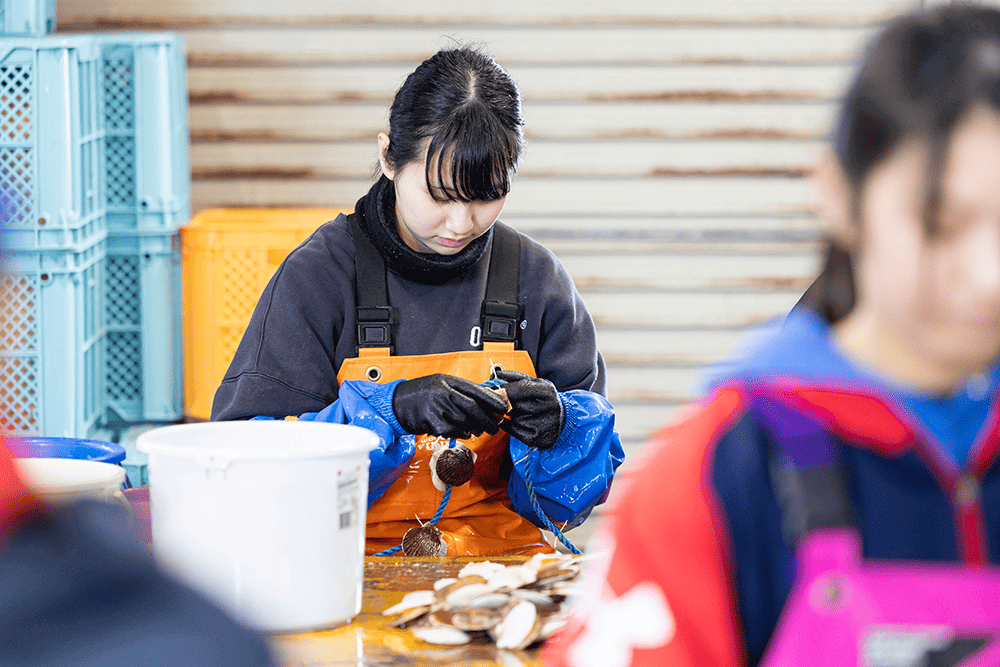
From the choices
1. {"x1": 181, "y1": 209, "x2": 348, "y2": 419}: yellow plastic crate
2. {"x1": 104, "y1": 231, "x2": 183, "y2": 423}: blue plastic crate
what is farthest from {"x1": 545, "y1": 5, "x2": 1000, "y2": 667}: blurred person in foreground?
{"x1": 104, "y1": 231, "x2": 183, "y2": 423}: blue plastic crate

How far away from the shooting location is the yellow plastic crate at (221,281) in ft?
12.0

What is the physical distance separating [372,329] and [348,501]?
0.87 meters

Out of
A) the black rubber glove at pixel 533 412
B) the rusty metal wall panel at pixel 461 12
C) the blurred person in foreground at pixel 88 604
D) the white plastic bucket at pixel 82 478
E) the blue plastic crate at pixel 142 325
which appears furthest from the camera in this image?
the rusty metal wall panel at pixel 461 12

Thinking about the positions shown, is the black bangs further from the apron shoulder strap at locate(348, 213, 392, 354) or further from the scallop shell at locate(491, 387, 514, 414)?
the scallop shell at locate(491, 387, 514, 414)

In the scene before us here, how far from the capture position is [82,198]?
3412 mm

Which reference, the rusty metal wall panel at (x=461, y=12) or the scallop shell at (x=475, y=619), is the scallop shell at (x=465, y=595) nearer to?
the scallop shell at (x=475, y=619)

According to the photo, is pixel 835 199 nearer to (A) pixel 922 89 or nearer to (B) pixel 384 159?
(A) pixel 922 89

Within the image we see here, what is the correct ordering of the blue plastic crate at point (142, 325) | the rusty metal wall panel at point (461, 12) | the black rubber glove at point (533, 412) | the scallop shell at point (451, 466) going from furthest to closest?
1. the rusty metal wall panel at point (461, 12)
2. the blue plastic crate at point (142, 325)
3. the scallop shell at point (451, 466)
4. the black rubber glove at point (533, 412)

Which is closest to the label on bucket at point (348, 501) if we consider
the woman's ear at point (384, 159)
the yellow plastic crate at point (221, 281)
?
the woman's ear at point (384, 159)

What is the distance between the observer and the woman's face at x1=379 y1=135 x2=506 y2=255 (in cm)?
221

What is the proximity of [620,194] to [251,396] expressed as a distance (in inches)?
103

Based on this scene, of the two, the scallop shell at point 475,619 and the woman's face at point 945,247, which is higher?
the woman's face at point 945,247

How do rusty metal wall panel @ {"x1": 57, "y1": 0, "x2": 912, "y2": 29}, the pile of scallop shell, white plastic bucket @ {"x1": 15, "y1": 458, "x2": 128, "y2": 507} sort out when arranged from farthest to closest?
rusty metal wall panel @ {"x1": 57, "y1": 0, "x2": 912, "y2": 29} → the pile of scallop shell → white plastic bucket @ {"x1": 15, "y1": 458, "x2": 128, "y2": 507}

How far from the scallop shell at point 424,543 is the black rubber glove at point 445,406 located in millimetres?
239
